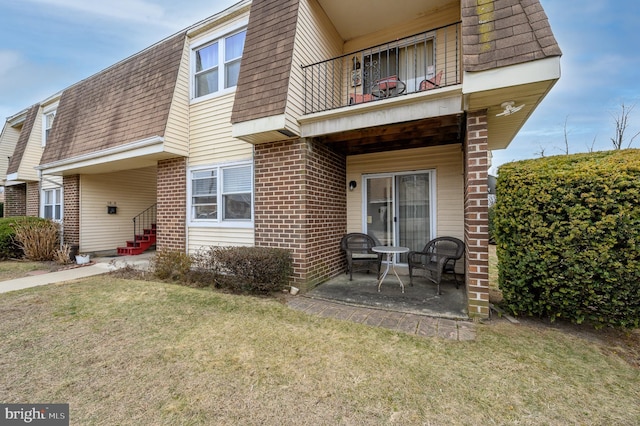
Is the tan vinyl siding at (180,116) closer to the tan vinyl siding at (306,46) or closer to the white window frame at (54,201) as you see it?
the tan vinyl siding at (306,46)

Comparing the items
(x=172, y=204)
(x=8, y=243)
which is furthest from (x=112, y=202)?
(x=172, y=204)

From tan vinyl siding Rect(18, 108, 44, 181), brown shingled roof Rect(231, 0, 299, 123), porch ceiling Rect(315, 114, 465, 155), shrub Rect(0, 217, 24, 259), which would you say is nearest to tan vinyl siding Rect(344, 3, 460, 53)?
brown shingled roof Rect(231, 0, 299, 123)

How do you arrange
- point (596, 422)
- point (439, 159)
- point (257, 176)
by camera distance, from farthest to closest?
point (439, 159) < point (257, 176) < point (596, 422)

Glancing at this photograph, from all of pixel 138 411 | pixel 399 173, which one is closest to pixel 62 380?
pixel 138 411

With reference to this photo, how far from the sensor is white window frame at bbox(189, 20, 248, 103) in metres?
6.37

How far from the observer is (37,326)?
3.73 meters

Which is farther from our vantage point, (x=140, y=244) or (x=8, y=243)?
(x=140, y=244)

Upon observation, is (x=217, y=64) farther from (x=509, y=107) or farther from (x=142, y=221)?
(x=142, y=221)

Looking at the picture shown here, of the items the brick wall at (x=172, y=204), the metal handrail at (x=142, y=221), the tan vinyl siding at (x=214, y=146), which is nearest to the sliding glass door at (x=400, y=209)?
the tan vinyl siding at (x=214, y=146)

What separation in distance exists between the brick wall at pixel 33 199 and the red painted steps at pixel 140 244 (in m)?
4.67

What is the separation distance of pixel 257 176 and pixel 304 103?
5.78 ft

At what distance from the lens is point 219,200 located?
646 cm

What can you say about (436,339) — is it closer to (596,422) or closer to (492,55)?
(596,422)

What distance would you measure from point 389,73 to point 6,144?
61.3ft
